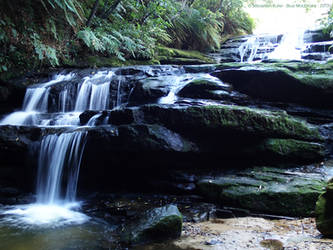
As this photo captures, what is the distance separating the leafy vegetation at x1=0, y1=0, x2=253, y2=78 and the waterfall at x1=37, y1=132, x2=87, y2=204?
2.70 meters

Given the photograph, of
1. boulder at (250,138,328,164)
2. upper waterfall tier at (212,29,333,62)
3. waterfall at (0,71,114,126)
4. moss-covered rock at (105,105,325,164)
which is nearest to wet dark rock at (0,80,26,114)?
waterfall at (0,71,114,126)

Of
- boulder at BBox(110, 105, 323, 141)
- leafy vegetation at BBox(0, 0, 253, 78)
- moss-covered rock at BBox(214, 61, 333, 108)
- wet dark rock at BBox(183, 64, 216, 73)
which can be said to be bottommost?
boulder at BBox(110, 105, 323, 141)

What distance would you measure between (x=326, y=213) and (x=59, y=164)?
175 inches

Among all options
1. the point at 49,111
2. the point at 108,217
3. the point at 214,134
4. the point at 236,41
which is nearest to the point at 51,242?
the point at 108,217

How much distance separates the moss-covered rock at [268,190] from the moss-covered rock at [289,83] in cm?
227

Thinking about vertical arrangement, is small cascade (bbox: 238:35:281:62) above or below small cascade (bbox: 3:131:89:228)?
above

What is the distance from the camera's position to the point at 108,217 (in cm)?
412

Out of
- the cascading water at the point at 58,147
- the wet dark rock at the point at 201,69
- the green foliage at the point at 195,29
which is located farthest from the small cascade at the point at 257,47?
the cascading water at the point at 58,147

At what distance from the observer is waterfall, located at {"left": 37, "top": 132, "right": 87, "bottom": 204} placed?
5.07m

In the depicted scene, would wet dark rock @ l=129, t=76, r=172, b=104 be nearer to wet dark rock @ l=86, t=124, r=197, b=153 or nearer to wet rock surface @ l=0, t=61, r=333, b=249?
wet rock surface @ l=0, t=61, r=333, b=249

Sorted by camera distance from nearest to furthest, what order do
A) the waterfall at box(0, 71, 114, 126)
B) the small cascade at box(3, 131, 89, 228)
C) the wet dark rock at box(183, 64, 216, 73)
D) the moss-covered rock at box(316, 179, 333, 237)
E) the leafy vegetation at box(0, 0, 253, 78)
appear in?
the moss-covered rock at box(316, 179, 333, 237) < the small cascade at box(3, 131, 89, 228) < the leafy vegetation at box(0, 0, 253, 78) < the waterfall at box(0, 71, 114, 126) < the wet dark rock at box(183, 64, 216, 73)

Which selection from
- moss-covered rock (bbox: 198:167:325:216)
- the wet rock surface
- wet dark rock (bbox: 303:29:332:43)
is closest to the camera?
moss-covered rock (bbox: 198:167:325:216)

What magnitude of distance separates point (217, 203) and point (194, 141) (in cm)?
132

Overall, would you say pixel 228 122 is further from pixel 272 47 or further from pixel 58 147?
pixel 272 47
